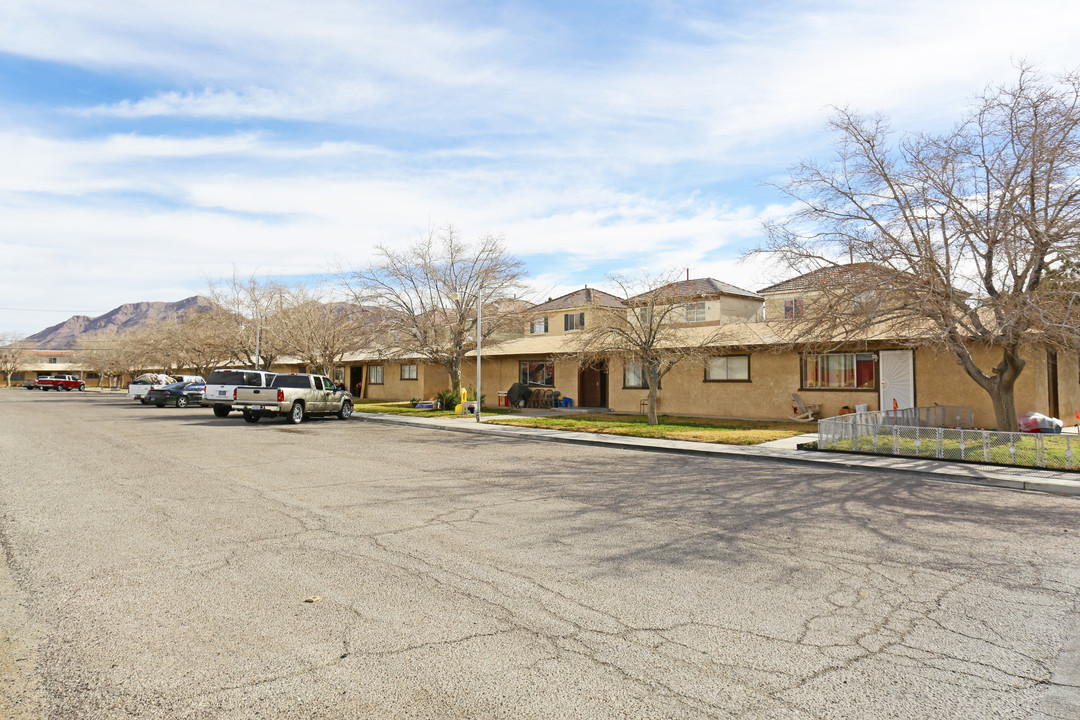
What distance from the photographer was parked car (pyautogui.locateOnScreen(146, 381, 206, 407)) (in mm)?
37188

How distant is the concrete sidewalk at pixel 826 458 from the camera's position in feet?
36.2

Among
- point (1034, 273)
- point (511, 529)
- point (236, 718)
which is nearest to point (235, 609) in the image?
point (236, 718)

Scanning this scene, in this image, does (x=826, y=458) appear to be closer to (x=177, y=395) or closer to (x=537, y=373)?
(x=537, y=373)

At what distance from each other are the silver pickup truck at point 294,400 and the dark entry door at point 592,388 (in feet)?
35.5

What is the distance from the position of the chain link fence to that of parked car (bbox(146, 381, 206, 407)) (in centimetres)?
3417

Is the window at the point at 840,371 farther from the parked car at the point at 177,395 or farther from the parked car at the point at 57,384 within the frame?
the parked car at the point at 57,384

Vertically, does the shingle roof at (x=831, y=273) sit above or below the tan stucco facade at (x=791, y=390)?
above

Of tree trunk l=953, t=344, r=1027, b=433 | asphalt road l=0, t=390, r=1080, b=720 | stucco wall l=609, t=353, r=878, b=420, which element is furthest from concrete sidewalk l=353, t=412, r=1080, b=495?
stucco wall l=609, t=353, r=878, b=420

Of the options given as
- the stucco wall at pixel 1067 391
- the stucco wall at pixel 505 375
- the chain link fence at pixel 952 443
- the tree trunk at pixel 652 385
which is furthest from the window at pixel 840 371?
the stucco wall at pixel 505 375

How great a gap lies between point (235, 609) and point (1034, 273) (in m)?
15.9

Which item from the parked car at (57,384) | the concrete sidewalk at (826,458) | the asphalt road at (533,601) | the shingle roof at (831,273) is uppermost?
the shingle roof at (831,273)

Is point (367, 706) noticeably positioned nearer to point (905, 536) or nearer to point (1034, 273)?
point (905, 536)

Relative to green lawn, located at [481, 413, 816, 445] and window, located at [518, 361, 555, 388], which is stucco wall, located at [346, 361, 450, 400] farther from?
green lawn, located at [481, 413, 816, 445]

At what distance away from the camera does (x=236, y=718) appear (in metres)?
3.38
